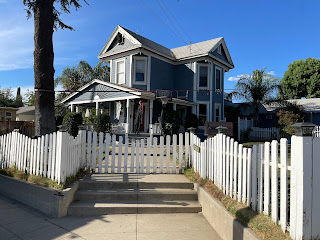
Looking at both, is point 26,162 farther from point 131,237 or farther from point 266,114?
point 266,114

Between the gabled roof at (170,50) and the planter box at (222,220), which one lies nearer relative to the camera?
the planter box at (222,220)

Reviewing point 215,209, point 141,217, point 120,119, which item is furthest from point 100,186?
point 120,119

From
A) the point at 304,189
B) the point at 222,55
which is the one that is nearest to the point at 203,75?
the point at 222,55

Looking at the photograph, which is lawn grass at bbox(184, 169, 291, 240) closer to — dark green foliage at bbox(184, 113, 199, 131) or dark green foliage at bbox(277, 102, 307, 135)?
dark green foliage at bbox(184, 113, 199, 131)

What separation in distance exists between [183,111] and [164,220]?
14.2m

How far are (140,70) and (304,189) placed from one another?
15.0 metres

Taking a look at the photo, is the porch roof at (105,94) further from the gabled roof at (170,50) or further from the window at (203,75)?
the window at (203,75)

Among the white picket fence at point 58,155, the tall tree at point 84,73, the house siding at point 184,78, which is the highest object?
the tall tree at point 84,73

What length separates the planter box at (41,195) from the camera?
450 cm

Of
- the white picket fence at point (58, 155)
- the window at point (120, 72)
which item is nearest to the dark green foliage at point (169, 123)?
the window at point (120, 72)

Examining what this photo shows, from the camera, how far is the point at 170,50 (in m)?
20.5

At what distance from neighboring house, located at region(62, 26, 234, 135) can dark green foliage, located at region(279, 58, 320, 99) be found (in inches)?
948

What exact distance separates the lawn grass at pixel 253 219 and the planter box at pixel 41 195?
300 cm

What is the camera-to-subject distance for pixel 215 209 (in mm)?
4074
